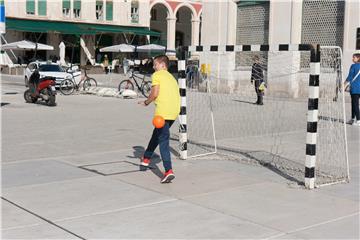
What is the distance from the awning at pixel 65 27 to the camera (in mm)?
47466

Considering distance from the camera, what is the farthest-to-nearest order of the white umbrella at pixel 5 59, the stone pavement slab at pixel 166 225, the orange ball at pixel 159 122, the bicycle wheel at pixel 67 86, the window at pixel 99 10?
the window at pixel 99 10, the white umbrella at pixel 5 59, the bicycle wheel at pixel 67 86, the orange ball at pixel 159 122, the stone pavement slab at pixel 166 225

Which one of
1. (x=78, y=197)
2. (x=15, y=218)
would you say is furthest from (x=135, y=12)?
(x=15, y=218)

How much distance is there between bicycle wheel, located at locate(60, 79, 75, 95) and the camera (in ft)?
79.4

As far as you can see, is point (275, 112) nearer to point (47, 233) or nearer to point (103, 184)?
point (103, 184)

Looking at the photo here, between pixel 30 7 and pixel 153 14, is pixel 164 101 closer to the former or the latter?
pixel 30 7

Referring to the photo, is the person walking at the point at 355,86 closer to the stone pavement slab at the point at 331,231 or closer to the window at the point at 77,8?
the stone pavement slab at the point at 331,231

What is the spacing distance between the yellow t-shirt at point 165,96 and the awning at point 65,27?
4184 cm

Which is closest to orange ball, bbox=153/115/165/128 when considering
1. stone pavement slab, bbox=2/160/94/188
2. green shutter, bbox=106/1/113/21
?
stone pavement slab, bbox=2/160/94/188

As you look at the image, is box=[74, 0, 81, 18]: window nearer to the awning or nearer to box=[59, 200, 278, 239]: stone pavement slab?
the awning

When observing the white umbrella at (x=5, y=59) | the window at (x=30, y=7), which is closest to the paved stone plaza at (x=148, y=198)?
the white umbrella at (x=5, y=59)

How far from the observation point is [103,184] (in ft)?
23.4

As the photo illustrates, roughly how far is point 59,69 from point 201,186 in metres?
21.4

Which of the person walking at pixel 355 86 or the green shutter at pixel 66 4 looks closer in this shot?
the person walking at pixel 355 86

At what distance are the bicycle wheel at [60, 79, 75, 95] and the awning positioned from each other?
79.3 ft
